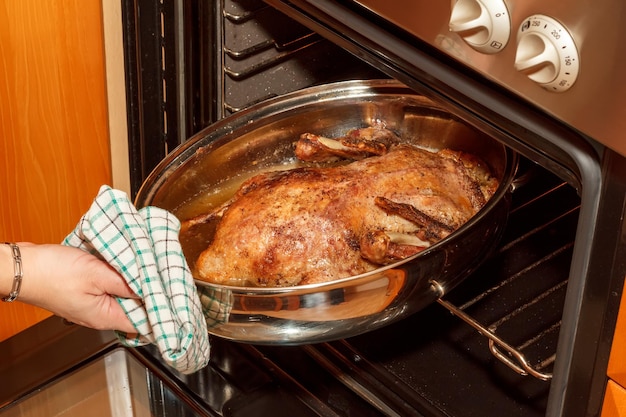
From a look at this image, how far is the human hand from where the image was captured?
3.28 feet

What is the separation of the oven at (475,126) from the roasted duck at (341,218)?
0.34 ft

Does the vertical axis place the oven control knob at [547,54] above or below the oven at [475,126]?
above

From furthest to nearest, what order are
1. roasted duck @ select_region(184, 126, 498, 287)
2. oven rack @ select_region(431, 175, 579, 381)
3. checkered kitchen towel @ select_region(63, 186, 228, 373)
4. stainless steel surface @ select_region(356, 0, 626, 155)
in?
oven rack @ select_region(431, 175, 579, 381)
roasted duck @ select_region(184, 126, 498, 287)
checkered kitchen towel @ select_region(63, 186, 228, 373)
stainless steel surface @ select_region(356, 0, 626, 155)

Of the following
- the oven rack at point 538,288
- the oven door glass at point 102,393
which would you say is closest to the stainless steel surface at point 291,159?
the oven rack at point 538,288

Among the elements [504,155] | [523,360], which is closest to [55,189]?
[504,155]

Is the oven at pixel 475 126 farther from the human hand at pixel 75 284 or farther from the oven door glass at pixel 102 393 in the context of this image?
the human hand at pixel 75 284

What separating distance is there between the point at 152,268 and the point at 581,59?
1.66 feet

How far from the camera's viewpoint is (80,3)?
145 centimetres

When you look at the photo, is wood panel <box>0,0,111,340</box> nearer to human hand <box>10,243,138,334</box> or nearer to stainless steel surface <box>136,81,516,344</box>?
stainless steel surface <box>136,81,516,344</box>

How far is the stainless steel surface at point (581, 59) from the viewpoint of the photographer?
2.21 feet

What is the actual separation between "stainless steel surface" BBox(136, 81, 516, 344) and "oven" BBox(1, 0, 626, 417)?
0.27ft

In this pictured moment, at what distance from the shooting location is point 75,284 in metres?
1.00

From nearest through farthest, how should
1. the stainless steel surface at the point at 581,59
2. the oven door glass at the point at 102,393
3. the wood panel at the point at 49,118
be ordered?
the stainless steel surface at the point at 581,59 → the wood panel at the point at 49,118 → the oven door glass at the point at 102,393

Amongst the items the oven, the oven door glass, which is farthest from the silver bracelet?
the oven door glass
